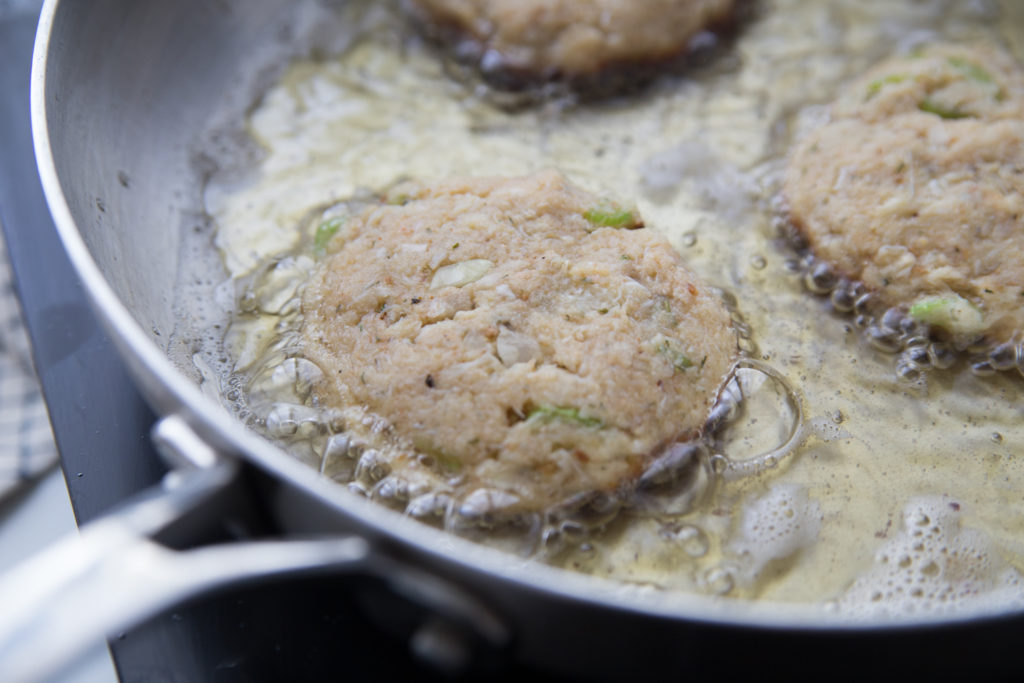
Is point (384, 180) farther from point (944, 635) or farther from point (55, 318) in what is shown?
point (944, 635)

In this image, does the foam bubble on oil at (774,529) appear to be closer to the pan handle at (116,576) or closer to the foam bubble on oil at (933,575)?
the foam bubble on oil at (933,575)

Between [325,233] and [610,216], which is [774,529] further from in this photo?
[325,233]

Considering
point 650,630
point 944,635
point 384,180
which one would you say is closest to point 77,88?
point 384,180

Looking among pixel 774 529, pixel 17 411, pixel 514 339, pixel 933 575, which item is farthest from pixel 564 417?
pixel 17 411

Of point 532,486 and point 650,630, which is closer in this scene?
point 650,630

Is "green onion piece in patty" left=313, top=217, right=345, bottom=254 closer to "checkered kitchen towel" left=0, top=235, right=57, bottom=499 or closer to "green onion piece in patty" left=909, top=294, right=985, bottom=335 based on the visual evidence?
"checkered kitchen towel" left=0, top=235, right=57, bottom=499
